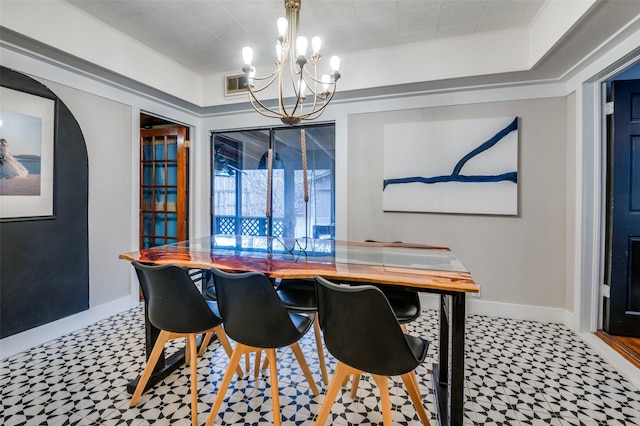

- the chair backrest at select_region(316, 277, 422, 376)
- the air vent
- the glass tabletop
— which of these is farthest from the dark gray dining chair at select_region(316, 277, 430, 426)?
the air vent

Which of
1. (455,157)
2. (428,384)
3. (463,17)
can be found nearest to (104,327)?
(428,384)

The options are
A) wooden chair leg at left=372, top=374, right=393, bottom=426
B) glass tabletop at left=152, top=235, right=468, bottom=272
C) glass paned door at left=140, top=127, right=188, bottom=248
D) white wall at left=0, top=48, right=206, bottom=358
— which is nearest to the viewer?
wooden chair leg at left=372, top=374, right=393, bottom=426

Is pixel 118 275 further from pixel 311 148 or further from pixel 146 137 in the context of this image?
pixel 311 148

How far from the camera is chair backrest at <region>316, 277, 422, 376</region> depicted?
118cm

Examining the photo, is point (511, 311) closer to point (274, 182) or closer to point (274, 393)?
point (274, 393)

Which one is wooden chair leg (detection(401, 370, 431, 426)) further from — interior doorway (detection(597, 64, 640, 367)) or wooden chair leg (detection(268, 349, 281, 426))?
interior doorway (detection(597, 64, 640, 367))

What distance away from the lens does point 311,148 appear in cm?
396

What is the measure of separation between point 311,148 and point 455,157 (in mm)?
1788

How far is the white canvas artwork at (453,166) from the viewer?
2.94 meters

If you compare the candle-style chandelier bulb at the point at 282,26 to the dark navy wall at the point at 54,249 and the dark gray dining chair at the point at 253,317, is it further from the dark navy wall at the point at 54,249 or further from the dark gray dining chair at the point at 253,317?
the dark navy wall at the point at 54,249

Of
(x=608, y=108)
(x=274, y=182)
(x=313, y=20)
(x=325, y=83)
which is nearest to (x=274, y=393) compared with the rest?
(x=325, y=83)

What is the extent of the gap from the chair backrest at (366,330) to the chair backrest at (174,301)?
2.39 ft

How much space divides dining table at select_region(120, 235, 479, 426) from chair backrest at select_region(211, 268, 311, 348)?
106 mm

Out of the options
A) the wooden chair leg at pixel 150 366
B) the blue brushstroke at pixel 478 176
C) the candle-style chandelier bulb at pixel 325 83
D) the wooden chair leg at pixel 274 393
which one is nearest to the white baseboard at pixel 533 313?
the blue brushstroke at pixel 478 176
